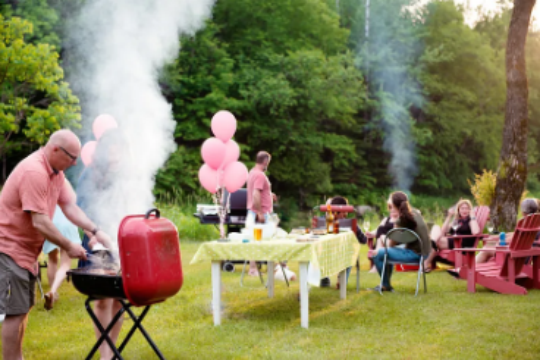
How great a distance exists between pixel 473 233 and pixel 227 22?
1318cm

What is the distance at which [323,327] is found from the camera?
200 inches

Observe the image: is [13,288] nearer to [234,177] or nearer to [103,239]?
[103,239]

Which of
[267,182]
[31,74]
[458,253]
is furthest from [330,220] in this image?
[31,74]

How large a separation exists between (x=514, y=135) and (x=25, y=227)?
914 centimetres

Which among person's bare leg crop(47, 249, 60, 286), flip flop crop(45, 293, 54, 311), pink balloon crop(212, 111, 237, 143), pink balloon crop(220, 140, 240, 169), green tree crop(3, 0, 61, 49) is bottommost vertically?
flip flop crop(45, 293, 54, 311)

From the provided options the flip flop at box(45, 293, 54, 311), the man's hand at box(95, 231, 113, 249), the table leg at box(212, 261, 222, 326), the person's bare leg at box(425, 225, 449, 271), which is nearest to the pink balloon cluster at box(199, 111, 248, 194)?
the person's bare leg at box(425, 225, 449, 271)

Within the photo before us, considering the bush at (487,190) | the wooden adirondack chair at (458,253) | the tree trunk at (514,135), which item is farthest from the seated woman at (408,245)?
the bush at (487,190)

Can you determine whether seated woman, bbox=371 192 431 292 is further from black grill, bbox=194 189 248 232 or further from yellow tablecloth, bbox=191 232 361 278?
black grill, bbox=194 189 248 232

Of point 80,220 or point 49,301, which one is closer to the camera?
point 80,220

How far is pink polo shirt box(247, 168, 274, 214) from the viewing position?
7.20 m

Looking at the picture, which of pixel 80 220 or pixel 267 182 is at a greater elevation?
pixel 267 182

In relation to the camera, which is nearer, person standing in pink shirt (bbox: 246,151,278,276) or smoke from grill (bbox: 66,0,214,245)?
smoke from grill (bbox: 66,0,214,245)

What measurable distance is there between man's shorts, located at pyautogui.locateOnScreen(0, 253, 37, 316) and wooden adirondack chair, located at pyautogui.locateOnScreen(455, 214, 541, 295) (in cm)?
444

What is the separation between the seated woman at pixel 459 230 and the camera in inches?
323
